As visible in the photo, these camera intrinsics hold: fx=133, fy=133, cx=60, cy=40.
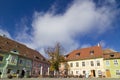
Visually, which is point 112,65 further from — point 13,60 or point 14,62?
point 13,60

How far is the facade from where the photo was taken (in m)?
35.3

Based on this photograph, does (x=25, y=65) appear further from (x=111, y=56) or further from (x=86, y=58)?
(x=111, y=56)

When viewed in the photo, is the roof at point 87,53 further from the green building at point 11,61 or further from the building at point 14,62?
the green building at point 11,61

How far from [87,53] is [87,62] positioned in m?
3.37

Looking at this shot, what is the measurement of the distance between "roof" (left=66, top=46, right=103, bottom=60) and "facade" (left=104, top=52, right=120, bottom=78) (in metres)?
2.62

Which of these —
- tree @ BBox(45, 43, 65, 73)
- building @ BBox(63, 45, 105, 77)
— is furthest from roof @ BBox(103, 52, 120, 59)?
tree @ BBox(45, 43, 65, 73)

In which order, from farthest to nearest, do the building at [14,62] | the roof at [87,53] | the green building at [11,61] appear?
1. the roof at [87,53]
2. the building at [14,62]
3. the green building at [11,61]

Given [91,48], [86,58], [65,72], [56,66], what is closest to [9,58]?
[56,66]

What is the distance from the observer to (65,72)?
1699 inches

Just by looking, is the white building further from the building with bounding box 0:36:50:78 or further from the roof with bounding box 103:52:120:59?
the building with bounding box 0:36:50:78

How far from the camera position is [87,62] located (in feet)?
133

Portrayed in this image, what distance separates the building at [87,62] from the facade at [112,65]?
130 centimetres

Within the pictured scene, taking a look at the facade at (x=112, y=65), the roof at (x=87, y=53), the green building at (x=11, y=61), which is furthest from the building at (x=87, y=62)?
the green building at (x=11, y=61)

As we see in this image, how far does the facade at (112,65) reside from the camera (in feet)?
116
